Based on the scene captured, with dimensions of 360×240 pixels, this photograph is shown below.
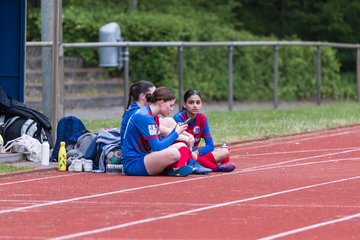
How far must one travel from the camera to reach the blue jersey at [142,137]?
13188 millimetres

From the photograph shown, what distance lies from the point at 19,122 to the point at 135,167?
8.38 ft

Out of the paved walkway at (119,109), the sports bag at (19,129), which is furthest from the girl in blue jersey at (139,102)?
the paved walkway at (119,109)

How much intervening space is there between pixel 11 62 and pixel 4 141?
2312mm

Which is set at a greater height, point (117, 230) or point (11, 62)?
point (11, 62)

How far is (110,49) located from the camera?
25.1 m

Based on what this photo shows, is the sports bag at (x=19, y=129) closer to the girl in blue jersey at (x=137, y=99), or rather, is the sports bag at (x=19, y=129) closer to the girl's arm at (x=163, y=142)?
the girl in blue jersey at (x=137, y=99)

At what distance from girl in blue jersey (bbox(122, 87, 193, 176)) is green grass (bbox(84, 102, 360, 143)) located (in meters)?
4.07

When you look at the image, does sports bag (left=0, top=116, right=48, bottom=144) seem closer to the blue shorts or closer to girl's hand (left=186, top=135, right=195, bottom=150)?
the blue shorts

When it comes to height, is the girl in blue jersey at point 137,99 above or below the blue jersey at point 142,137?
above

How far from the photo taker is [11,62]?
17266 mm

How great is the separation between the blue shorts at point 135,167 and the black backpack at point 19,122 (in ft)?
7.45

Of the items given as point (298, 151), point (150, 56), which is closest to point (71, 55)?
point (150, 56)

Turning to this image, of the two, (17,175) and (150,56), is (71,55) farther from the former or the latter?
(17,175)

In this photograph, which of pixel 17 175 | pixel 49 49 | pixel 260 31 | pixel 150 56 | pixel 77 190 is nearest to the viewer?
pixel 77 190
